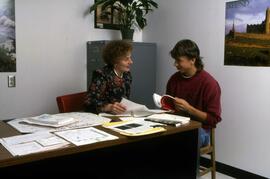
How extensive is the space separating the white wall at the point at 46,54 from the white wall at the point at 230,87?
102cm

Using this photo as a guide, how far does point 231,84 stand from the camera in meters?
2.97

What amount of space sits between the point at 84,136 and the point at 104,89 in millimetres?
1008

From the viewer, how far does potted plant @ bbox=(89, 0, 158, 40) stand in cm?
334

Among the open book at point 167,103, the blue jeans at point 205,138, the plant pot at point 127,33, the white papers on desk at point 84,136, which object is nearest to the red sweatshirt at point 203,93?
the blue jeans at point 205,138

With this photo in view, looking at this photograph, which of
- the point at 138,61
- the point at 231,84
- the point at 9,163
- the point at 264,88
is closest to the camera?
the point at 9,163

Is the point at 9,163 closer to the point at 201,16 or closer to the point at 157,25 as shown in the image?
the point at 201,16

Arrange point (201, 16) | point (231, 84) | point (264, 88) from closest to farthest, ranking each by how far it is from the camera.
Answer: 1. point (264, 88)
2. point (231, 84)
3. point (201, 16)

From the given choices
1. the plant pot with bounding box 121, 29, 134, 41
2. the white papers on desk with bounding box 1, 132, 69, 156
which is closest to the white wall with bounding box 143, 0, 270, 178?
the plant pot with bounding box 121, 29, 134, 41

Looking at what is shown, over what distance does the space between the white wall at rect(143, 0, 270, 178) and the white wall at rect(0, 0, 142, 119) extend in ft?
3.36

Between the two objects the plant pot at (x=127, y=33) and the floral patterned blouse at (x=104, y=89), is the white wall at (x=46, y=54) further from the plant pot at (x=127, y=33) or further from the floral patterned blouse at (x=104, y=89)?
the floral patterned blouse at (x=104, y=89)

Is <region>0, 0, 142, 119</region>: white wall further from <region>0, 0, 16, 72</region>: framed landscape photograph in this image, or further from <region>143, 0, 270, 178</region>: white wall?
<region>143, 0, 270, 178</region>: white wall

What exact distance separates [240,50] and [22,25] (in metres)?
2.13

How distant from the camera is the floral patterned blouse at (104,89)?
231 centimetres

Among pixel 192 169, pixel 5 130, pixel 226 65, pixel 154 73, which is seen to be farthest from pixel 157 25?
pixel 5 130
